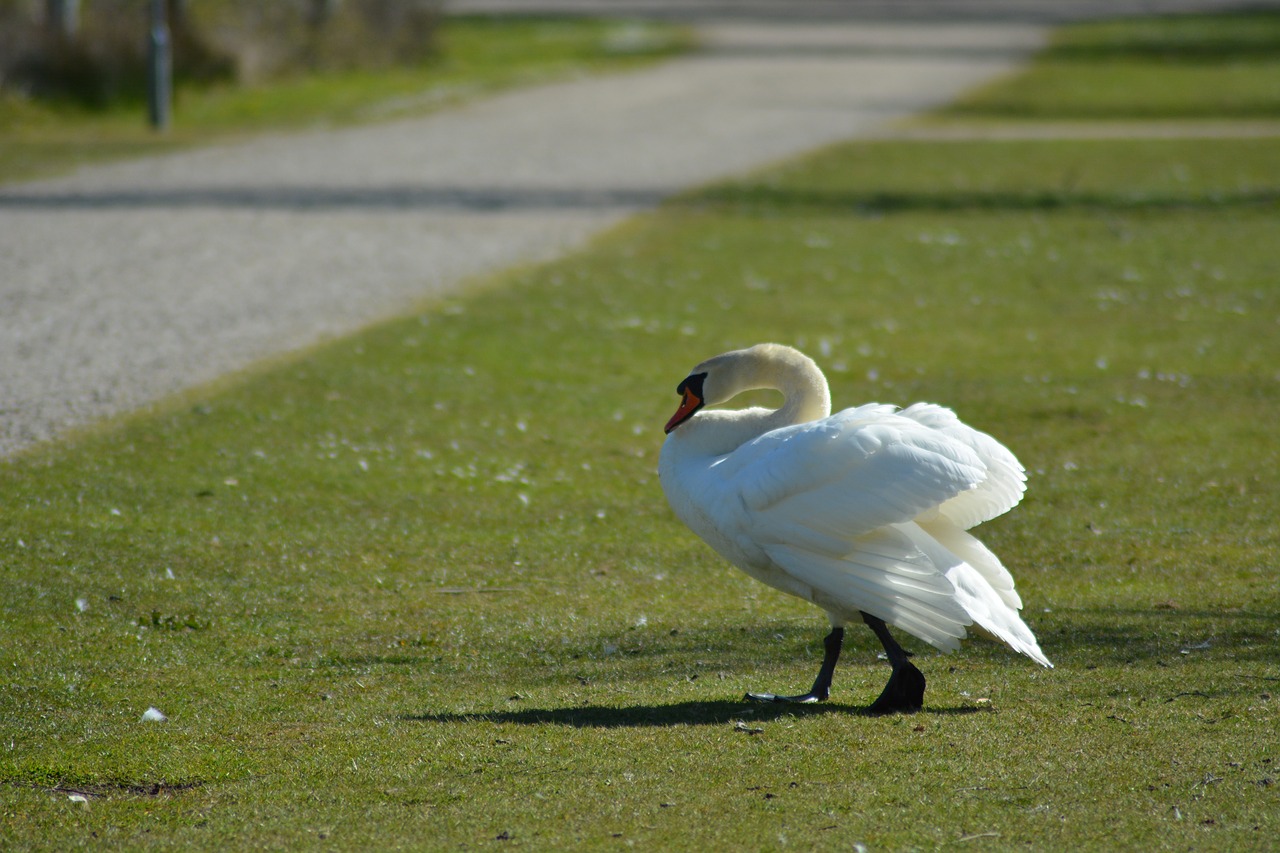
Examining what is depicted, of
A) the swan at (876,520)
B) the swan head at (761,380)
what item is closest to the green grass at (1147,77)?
the swan head at (761,380)

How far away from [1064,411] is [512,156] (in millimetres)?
12632

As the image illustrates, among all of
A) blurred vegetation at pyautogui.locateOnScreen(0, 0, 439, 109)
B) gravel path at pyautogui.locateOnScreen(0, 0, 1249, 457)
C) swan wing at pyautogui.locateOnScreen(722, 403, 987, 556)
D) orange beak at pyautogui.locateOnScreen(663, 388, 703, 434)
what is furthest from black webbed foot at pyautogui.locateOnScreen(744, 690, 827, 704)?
blurred vegetation at pyautogui.locateOnScreen(0, 0, 439, 109)

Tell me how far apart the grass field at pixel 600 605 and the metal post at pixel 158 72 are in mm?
10270

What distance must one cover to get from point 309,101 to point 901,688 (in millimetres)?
22743

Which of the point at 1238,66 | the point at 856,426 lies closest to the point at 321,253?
the point at 856,426

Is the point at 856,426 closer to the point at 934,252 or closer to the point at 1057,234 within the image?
the point at 934,252

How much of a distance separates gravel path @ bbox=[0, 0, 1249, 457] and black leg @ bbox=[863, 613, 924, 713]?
18.2ft

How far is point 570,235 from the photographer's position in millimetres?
16250

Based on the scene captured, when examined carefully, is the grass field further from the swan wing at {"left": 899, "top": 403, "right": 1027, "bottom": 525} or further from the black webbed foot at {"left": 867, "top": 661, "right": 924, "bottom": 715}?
the swan wing at {"left": 899, "top": 403, "right": 1027, "bottom": 525}

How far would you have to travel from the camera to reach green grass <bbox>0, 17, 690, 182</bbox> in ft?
68.3

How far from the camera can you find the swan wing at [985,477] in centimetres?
562

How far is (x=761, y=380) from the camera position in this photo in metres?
6.31

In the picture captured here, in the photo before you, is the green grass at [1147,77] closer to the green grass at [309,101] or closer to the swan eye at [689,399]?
the green grass at [309,101]

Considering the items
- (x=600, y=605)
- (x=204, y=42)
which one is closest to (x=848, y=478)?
(x=600, y=605)
